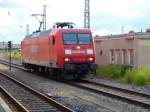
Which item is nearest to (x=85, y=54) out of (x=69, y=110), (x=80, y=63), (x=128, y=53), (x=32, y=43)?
(x=80, y=63)

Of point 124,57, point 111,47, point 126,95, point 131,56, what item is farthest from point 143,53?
point 126,95

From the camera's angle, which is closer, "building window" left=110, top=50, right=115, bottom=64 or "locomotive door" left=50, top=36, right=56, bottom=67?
"locomotive door" left=50, top=36, right=56, bottom=67

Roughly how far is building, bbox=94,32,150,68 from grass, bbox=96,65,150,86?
4.16ft

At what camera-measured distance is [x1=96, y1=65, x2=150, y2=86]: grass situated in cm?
2648

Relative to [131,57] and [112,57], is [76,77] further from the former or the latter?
[112,57]

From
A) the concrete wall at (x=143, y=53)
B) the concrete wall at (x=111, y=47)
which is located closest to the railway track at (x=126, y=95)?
the concrete wall at (x=143, y=53)

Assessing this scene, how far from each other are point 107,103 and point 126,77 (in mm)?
10883

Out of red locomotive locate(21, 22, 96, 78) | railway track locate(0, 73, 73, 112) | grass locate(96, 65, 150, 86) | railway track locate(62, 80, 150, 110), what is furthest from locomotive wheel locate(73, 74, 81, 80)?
railway track locate(0, 73, 73, 112)

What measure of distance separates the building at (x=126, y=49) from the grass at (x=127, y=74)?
1.27 metres

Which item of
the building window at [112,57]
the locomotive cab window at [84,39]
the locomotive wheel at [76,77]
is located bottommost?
the locomotive wheel at [76,77]

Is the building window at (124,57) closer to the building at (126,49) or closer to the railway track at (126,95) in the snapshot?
the building at (126,49)

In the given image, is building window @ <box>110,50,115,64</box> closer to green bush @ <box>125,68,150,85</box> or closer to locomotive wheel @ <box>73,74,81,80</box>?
locomotive wheel @ <box>73,74,81,80</box>

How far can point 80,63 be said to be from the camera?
93.8ft

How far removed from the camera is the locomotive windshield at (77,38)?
2862cm
